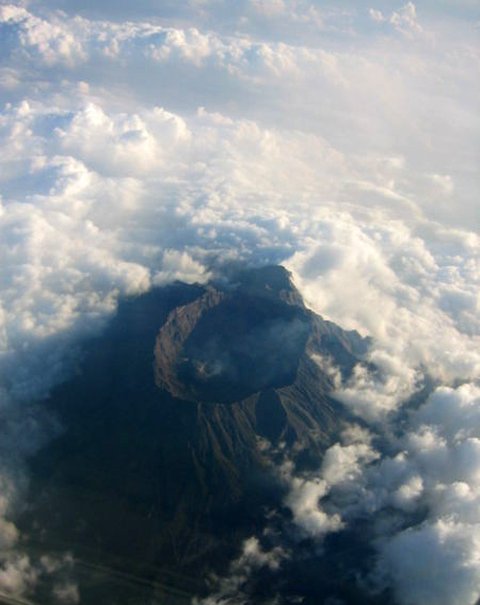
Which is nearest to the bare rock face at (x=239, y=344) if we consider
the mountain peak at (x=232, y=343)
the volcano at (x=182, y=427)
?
the mountain peak at (x=232, y=343)

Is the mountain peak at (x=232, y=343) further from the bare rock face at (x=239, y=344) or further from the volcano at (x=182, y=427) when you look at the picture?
the volcano at (x=182, y=427)

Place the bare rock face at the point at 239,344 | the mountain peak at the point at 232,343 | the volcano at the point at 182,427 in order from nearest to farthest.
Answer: the volcano at the point at 182,427 → the mountain peak at the point at 232,343 → the bare rock face at the point at 239,344

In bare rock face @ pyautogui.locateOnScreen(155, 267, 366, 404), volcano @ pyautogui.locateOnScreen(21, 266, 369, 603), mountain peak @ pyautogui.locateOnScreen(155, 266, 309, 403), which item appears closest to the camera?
volcano @ pyautogui.locateOnScreen(21, 266, 369, 603)

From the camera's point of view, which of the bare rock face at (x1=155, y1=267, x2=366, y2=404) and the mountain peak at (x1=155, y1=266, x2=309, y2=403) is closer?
the mountain peak at (x1=155, y1=266, x2=309, y2=403)

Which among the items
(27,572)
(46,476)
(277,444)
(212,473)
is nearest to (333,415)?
(277,444)

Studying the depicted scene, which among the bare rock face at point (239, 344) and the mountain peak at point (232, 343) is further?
the bare rock face at point (239, 344)

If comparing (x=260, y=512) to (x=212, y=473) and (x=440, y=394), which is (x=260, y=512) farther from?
(x=440, y=394)

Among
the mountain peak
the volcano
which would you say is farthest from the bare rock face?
the volcano

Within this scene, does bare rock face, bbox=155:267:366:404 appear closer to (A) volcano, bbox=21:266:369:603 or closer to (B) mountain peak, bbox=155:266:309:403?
(B) mountain peak, bbox=155:266:309:403
